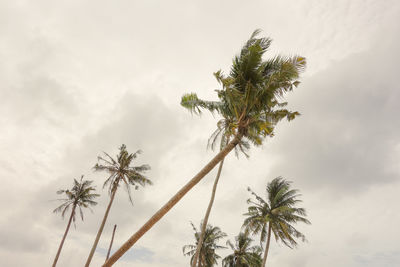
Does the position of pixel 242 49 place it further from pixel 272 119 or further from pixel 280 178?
pixel 280 178

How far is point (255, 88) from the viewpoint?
920cm

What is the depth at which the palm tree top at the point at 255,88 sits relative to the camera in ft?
28.5

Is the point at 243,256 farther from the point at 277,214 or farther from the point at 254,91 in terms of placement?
the point at 254,91

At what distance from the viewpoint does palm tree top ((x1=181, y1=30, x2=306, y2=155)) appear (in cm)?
870

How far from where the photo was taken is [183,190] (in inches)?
279

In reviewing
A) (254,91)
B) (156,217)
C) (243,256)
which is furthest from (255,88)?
(243,256)

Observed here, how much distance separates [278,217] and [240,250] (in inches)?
474

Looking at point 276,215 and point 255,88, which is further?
point 276,215

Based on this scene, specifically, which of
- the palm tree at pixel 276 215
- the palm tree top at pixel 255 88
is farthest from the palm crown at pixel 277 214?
the palm tree top at pixel 255 88

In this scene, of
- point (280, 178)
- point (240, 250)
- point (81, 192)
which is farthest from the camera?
point (240, 250)

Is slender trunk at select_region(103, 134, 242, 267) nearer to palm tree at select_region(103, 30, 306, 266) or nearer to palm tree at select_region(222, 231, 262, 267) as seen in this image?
palm tree at select_region(103, 30, 306, 266)

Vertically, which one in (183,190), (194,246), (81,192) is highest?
(81,192)

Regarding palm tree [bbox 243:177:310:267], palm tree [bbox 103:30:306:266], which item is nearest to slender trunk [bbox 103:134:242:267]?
palm tree [bbox 103:30:306:266]

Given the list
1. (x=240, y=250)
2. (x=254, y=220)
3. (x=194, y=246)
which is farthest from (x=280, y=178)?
(x=194, y=246)
